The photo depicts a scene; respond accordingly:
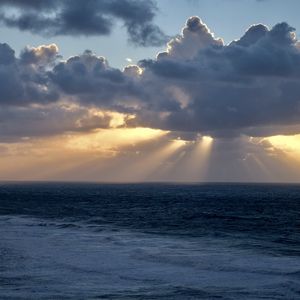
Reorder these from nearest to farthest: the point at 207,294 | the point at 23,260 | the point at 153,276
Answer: the point at 207,294 → the point at 153,276 → the point at 23,260

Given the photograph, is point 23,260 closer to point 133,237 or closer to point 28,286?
point 28,286

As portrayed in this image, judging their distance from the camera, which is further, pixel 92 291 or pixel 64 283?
pixel 64 283

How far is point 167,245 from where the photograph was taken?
49594mm

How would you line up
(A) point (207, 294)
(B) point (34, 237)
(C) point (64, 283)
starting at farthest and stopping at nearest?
(B) point (34, 237) → (C) point (64, 283) → (A) point (207, 294)

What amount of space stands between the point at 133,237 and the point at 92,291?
1106 inches

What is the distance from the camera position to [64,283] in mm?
30188

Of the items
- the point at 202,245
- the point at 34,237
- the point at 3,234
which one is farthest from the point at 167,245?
the point at 3,234

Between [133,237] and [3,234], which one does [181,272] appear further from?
[3,234]

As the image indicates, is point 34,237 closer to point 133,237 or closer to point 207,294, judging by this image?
point 133,237

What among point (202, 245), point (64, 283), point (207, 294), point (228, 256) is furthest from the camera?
point (202, 245)

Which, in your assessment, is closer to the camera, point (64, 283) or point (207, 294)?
point (207, 294)

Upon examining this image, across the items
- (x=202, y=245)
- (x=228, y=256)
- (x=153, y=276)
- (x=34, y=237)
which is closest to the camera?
(x=153, y=276)

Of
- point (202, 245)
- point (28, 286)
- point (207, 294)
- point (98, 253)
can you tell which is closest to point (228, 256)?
point (202, 245)

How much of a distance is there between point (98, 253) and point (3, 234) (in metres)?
18.0
